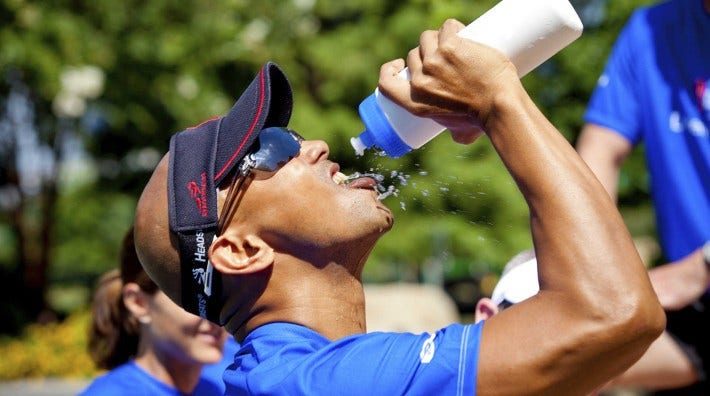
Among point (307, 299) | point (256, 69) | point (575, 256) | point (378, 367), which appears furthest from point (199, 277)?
point (256, 69)

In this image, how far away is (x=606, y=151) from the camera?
3691 millimetres

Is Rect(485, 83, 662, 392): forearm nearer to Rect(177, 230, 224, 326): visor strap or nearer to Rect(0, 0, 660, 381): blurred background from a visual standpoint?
Rect(177, 230, 224, 326): visor strap

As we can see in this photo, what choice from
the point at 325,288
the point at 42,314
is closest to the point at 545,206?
the point at 325,288

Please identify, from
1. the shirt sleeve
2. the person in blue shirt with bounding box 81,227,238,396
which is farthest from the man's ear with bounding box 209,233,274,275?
the shirt sleeve

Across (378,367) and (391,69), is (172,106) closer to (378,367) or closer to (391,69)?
(391,69)

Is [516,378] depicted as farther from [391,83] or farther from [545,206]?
[391,83]

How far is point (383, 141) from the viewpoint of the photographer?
2.21 meters

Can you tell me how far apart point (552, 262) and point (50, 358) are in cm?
1135

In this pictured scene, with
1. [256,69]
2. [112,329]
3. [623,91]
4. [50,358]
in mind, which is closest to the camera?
[623,91]

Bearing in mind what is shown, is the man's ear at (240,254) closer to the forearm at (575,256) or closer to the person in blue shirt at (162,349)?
the forearm at (575,256)

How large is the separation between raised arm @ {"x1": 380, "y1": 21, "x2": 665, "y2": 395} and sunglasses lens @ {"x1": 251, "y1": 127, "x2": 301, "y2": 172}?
430 mm

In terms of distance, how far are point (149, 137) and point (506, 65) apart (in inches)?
421

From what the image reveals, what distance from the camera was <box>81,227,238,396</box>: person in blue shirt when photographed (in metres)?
3.78

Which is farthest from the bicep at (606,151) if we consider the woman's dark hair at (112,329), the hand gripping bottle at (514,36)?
the woman's dark hair at (112,329)
